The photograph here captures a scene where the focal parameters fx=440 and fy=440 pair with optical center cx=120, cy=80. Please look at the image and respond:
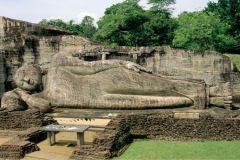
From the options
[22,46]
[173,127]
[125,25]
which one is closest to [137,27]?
[125,25]

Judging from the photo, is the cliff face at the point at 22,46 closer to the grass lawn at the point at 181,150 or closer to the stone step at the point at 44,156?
the grass lawn at the point at 181,150

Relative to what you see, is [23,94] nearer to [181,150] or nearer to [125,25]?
[181,150]

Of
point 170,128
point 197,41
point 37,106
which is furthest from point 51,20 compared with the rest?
point 170,128

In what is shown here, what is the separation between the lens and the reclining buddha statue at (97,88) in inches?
558

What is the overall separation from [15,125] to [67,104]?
102 inches

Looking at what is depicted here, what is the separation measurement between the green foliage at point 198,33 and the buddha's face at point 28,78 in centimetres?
1174

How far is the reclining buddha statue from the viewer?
14.2 metres

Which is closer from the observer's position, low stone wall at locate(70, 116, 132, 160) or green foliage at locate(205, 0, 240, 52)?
low stone wall at locate(70, 116, 132, 160)

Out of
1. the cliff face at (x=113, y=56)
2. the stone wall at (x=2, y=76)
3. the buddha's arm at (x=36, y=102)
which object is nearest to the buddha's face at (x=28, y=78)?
the buddha's arm at (x=36, y=102)

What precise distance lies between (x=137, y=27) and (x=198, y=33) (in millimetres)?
5019

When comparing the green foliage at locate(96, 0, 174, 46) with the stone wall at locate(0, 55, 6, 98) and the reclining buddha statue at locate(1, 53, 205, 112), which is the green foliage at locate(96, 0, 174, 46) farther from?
the reclining buddha statue at locate(1, 53, 205, 112)

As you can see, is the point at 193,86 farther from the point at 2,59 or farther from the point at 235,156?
the point at 2,59

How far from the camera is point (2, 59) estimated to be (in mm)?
17203

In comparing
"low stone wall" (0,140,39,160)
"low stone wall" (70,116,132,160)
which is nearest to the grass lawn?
"low stone wall" (70,116,132,160)
